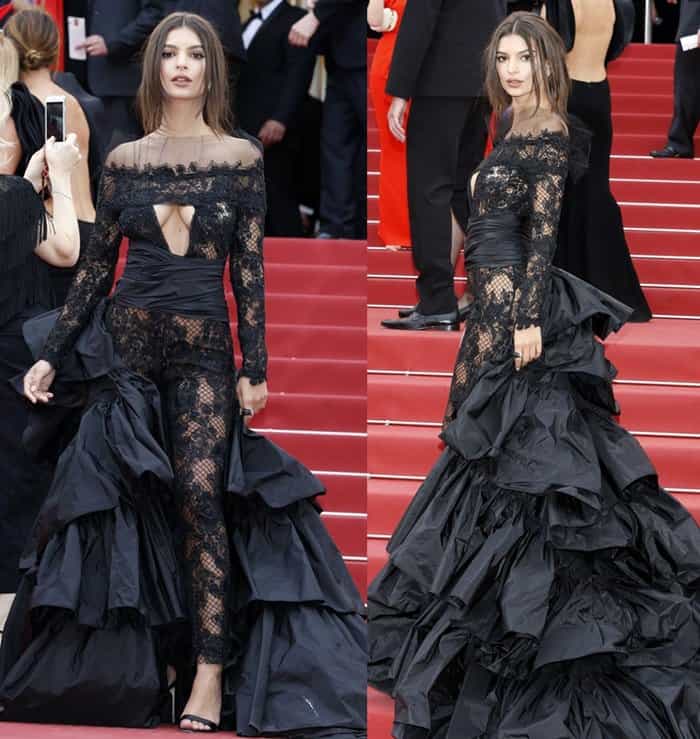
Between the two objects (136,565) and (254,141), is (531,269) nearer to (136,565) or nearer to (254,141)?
(254,141)

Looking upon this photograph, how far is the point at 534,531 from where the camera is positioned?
434 centimetres

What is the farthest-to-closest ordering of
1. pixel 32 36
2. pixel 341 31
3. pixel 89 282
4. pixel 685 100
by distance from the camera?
1. pixel 685 100
2. pixel 341 31
3. pixel 32 36
4. pixel 89 282

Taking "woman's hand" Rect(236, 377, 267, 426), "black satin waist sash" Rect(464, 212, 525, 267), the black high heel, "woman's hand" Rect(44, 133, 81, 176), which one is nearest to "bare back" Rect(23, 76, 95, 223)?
"woman's hand" Rect(44, 133, 81, 176)

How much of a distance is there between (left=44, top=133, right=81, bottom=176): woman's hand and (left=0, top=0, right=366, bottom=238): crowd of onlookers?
162cm

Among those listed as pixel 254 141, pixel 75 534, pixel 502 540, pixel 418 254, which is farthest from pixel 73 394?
pixel 418 254

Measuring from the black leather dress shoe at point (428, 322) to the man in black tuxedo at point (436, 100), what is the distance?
0.16 metres

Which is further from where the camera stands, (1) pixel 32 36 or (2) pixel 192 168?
(1) pixel 32 36

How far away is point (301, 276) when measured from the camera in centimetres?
668

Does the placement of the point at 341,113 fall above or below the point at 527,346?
above

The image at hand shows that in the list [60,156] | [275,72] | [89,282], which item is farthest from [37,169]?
[275,72]

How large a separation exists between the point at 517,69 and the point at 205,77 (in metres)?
0.83

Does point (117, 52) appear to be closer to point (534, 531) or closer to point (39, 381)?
point (39, 381)

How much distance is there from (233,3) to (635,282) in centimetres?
178

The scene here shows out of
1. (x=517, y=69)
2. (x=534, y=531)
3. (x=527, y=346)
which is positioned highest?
(x=517, y=69)
